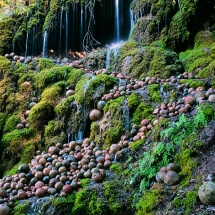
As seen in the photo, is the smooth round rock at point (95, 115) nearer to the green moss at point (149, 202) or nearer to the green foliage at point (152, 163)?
the green foliage at point (152, 163)

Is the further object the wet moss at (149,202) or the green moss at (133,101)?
the green moss at (133,101)

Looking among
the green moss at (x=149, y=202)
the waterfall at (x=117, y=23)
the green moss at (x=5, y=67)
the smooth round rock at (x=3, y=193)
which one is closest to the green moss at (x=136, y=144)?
the green moss at (x=149, y=202)

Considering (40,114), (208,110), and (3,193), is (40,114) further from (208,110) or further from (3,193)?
(208,110)

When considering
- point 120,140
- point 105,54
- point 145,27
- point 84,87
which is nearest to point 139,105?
point 120,140

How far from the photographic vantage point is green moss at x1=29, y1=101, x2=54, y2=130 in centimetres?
631

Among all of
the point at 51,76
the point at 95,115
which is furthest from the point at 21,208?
the point at 51,76

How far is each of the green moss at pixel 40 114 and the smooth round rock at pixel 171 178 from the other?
11.1ft

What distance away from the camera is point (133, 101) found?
5.66 m

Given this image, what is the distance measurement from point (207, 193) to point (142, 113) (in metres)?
2.59

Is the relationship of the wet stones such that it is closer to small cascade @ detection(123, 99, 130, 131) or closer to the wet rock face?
the wet rock face

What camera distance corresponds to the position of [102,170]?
446 cm

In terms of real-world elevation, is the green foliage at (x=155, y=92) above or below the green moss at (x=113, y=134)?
above

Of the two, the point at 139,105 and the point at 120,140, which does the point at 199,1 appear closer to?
the point at 139,105

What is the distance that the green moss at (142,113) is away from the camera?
544 cm
